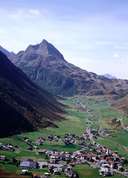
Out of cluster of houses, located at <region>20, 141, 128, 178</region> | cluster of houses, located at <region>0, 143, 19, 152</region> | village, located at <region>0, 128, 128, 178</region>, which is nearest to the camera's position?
village, located at <region>0, 128, 128, 178</region>

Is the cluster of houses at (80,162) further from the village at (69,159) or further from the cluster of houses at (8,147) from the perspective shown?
the cluster of houses at (8,147)

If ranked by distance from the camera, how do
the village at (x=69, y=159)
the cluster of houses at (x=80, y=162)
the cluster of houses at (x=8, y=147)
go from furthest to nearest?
the cluster of houses at (x=8, y=147) < the cluster of houses at (x=80, y=162) < the village at (x=69, y=159)

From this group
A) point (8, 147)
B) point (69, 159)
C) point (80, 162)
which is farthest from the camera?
point (8, 147)

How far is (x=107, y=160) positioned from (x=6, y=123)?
50278 millimetres

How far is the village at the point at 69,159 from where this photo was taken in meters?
138

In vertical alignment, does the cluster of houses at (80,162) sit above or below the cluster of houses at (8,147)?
below

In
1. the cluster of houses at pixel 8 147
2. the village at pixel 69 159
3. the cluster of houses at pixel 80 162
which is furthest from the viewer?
the cluster of houses at pixel 8 147

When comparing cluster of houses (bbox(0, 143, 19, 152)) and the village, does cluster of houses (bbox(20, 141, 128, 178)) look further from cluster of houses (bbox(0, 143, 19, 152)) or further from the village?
cluster of houses (bbox(0, 143, 19, 152))

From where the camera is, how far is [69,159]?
156 metres

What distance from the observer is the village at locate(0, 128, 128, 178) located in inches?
5413

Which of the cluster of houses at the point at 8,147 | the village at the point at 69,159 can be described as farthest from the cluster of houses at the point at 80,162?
the cluster of houses at the point at 8,147

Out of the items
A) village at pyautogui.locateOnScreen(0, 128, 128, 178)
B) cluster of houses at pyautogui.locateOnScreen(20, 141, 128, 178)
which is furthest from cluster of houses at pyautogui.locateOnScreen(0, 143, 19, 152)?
cluster of houses at pyautogui.locateOnScreen(20, 141, 128, 178)

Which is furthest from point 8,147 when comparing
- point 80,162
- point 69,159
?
point 80,162

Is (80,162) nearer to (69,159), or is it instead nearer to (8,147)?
(69,159)
